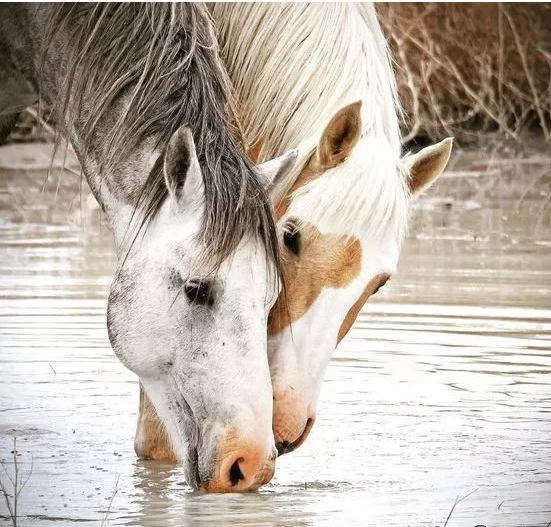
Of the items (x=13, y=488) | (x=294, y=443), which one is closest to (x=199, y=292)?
(x=294, y=443)

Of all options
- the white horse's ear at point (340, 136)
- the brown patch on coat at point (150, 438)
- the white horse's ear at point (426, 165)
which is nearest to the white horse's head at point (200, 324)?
the white horse's ear at point (340, 136)

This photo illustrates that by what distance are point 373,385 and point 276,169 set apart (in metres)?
1.30

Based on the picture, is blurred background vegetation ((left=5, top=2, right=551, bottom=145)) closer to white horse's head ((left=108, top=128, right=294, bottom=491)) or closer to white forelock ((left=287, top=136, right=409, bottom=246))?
white forelock ((left=287, top=136, right=409, bottom=246))

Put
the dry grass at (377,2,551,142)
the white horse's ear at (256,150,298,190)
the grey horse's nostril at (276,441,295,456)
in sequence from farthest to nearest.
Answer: the dry grass at (377,2,551,142) < the grey horse's nostril at (276,441,295,456) < the white horse's ear at (256,150,298,190)

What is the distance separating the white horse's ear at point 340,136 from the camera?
2.96 metres

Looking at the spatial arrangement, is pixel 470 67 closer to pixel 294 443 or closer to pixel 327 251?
pixel 327 251

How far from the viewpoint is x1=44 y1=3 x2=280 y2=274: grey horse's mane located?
2.59 metres

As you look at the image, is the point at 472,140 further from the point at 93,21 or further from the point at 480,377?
the point at 93,21

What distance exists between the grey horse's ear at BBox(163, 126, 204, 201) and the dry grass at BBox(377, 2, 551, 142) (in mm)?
1071

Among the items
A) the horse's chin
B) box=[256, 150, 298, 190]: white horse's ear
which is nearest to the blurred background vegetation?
box=[256, 150, 298, 190]: white horse's ear

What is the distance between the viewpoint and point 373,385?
3848 millimetres

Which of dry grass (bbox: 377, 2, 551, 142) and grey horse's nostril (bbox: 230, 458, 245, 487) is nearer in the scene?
grey horse's nostril (bbox: 230, 458, 245, 487)

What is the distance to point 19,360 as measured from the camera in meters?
3.60

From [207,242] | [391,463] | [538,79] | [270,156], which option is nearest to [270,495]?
[391,463]
